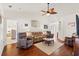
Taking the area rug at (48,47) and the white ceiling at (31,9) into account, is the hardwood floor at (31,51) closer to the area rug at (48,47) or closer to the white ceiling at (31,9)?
the area rug at (48,47)

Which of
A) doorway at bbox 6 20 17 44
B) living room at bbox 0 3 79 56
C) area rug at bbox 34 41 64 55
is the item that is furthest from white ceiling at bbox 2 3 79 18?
area rug at bbox 34 41 64 55

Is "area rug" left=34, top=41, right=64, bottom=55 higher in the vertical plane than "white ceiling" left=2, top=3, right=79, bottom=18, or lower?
lower

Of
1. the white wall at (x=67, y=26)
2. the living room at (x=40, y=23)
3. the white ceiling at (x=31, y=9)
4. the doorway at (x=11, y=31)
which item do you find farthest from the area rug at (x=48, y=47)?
the white ceiling at (x=31, y=9)

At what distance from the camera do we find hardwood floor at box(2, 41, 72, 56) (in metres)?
2.29

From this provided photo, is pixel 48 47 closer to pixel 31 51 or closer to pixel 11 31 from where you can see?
pixel 31 51

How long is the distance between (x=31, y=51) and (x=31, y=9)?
83 cm

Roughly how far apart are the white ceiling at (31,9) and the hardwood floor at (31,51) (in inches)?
24.6

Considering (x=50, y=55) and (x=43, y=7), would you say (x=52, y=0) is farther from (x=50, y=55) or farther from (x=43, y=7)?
(x=50, y=55)

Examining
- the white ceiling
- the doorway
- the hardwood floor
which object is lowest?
the hardwood floor

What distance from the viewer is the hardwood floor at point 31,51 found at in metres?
2.29

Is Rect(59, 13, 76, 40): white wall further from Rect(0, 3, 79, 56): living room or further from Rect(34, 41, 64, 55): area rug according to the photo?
Rect(34, 41, 64, 55): area rug

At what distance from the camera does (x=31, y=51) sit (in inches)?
91.3

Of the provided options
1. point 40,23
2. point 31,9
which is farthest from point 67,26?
point 31,9

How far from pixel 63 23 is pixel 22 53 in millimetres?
1014
